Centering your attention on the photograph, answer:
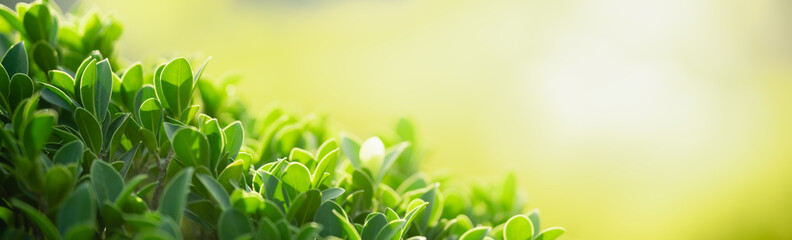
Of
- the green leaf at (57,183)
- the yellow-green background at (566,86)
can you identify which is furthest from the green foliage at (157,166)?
the yellow-green background at (566,86)

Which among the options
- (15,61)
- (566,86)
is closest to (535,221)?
(15,61)

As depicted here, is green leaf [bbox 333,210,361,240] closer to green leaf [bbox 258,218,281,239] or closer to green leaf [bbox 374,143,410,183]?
green leaf [bbox 258,218,281,239]

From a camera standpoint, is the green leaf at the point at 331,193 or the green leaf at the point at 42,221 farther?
the green leaf at the point at 331,193

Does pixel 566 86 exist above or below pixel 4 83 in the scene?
below

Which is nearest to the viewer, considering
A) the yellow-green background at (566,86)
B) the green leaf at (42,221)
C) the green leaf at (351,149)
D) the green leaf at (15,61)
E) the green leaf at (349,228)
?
the green leaf at (42,221)

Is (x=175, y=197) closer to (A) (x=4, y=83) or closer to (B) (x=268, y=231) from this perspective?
(B) (x=268, y=231)

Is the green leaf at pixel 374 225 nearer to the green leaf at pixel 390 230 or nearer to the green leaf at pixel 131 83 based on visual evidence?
the green leaf at pixel 390 230

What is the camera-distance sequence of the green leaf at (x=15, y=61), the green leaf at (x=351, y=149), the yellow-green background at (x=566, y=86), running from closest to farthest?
the green leaf at (x=15, y=61) < the green leaf at (x=351, y=149) < the yellow-green background at (x=566, y=86)

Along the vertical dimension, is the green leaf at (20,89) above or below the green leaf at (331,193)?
above
